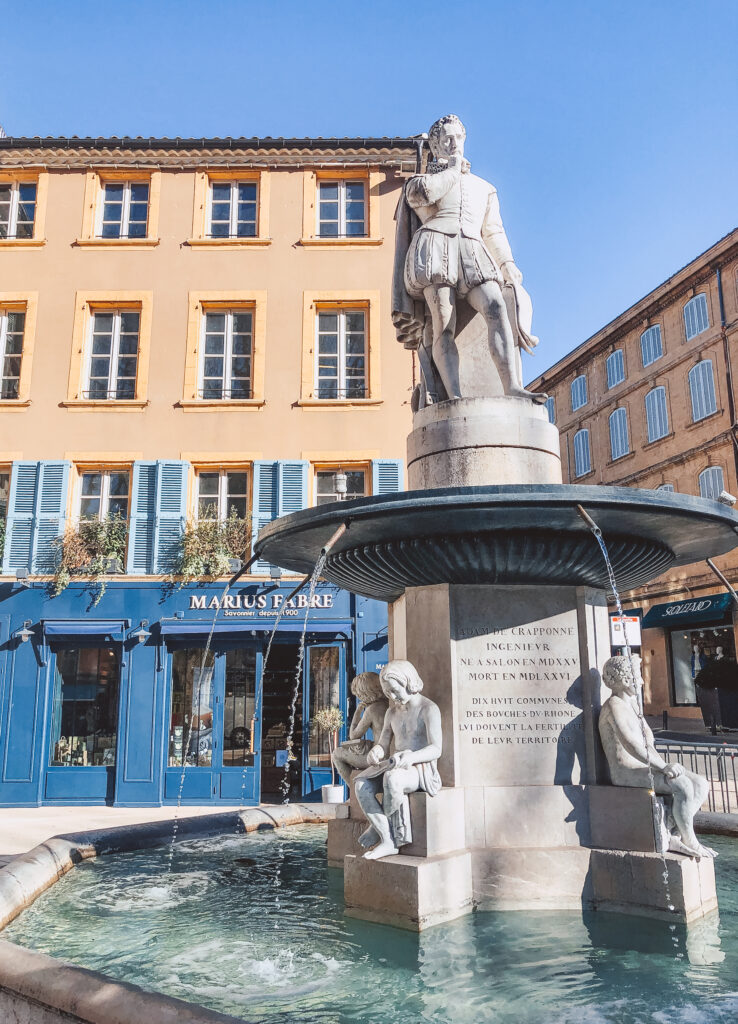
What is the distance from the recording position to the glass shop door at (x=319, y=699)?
15070 mm

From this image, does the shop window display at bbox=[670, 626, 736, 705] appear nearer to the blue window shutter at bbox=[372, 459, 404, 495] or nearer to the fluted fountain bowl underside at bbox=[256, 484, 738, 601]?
the blue window shutter at bbox=[372, 459, 404, 495]

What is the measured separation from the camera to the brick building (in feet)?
89.4

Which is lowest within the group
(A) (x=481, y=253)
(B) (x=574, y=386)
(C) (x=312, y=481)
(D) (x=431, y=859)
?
(D) (x=431, y=859)

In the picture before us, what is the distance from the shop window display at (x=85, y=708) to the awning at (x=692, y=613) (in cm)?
1739

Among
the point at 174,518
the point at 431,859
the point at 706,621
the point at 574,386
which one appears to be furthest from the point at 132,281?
the point at 574,386

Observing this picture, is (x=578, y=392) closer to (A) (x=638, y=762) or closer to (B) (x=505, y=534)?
(A) (x=638, y=762)

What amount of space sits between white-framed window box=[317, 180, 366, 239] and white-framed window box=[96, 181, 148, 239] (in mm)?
3740

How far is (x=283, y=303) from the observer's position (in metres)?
17.8

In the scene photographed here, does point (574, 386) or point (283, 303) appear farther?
point (574, 386)

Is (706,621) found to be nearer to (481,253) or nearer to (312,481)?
(312,481)

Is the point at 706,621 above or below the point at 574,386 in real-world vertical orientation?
below

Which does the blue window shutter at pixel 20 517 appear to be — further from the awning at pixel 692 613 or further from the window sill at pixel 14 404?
the awning at pixel 692 613

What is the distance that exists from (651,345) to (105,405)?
21.9 m

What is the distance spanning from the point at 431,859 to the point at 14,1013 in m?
2.28
